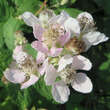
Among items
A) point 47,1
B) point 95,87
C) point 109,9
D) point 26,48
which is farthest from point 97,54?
point 26,48

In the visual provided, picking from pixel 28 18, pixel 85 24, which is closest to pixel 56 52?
pixel 28 18

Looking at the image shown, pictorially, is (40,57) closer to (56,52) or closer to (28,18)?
(56,52)

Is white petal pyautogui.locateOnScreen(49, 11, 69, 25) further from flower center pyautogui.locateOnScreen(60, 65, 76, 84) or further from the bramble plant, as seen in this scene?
flower center pyautogui.locateOnScreen(60, 65, 76, 84)

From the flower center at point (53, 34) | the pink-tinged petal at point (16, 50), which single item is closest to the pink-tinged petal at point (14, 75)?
the pink-tinged petal at point (16, 50)

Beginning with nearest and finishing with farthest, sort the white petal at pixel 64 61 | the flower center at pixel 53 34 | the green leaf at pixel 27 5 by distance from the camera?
the white petal at pixel 64 61 < the flower center at pixel 53 34 < the green leaf at pixel 27 5

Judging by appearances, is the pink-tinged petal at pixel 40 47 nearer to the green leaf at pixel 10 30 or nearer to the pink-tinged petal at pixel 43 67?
the pink-tinged petal at pixel 43 67

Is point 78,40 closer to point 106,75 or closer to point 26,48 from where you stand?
point 26,48

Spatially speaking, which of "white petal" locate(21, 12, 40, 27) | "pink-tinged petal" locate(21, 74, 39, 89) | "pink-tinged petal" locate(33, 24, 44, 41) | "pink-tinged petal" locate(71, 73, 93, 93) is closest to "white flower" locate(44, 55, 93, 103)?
"pink-tinged petal" locate(71, 73, 93, 93)

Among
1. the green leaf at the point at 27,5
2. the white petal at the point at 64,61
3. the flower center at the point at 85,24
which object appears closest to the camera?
the white petal at the point at 64,61
